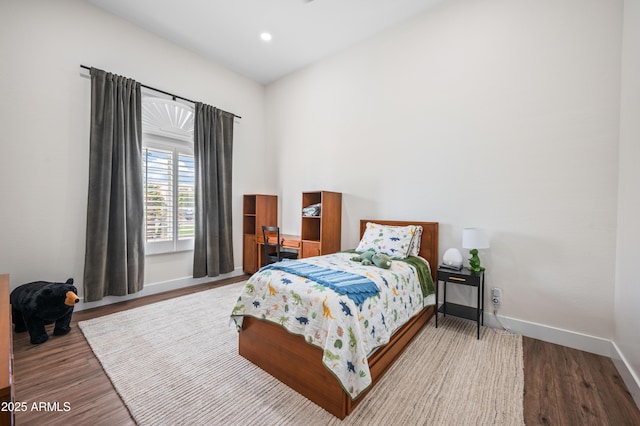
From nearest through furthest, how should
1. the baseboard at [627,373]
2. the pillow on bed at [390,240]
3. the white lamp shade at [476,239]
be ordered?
the baseboard at [627,373], the white lamp shade at [476,239], the pillow on bed at [390,240]

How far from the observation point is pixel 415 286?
2371mm

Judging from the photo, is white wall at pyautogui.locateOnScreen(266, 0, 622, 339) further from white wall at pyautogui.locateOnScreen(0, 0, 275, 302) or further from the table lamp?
white wall at pyautogui.locateOnScreen(0, 0, 275, 302)

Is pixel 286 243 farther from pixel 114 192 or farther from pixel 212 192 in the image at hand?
pixel 114 192

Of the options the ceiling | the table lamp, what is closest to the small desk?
the table lamp

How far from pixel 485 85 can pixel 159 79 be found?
3.98m

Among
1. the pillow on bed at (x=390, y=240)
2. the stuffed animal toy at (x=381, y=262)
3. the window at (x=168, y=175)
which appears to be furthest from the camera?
the window at (x=168, y=175)

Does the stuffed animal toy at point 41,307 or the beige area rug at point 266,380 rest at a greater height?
the stuffed animal toy at point 41,307

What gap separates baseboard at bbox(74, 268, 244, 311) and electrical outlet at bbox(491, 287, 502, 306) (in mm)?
3644

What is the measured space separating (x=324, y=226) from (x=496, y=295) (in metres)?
2.03

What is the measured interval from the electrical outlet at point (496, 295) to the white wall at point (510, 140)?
0.23ft

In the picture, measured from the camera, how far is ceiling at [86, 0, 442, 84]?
2.95 meters

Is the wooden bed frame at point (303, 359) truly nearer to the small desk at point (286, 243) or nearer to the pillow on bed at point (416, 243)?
the pillow on bed at point (416, 243)

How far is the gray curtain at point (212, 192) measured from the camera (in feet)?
12.6

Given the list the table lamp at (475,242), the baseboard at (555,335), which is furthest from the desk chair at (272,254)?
the baseboard at (555,335)
